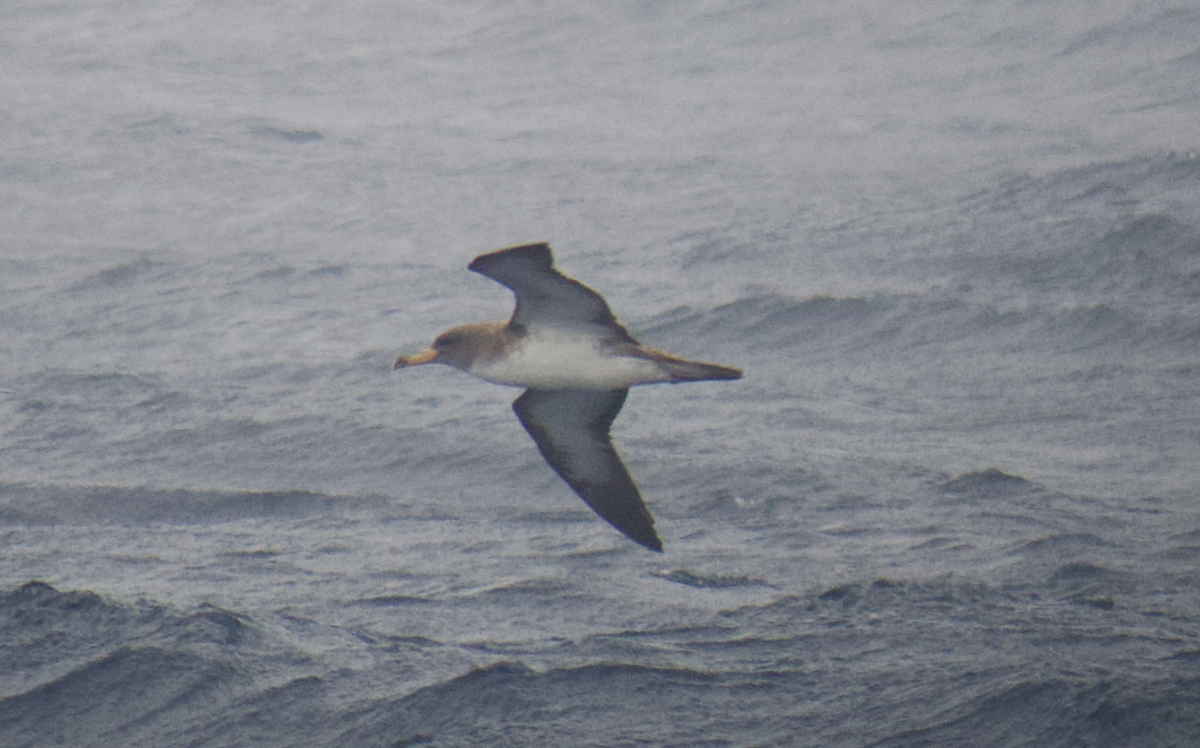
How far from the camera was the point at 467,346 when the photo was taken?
7441 millimetres

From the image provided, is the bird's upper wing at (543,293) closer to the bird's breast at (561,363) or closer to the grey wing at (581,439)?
the bird's breast at (561,363)

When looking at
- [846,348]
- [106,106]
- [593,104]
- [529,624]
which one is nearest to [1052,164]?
[846,348]

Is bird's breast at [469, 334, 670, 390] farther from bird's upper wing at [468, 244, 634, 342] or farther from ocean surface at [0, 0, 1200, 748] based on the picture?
ocean surface at [0, 0, 1200, 748]

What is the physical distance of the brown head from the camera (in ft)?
24.2

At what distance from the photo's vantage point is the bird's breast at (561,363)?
7.33 meters

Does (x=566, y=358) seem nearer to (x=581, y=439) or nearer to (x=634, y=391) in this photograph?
(x=581, y=439)

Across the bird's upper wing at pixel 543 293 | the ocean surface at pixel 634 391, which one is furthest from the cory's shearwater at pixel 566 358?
the ocean surface at pixel 634 391

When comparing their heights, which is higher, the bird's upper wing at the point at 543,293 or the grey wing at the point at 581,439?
the bird's upper wing at the point at 543,293

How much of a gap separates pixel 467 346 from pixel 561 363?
468 millimetres

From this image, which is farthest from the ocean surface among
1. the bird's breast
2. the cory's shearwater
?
the bird's breast

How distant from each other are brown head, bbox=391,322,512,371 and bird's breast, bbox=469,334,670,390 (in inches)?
1.9

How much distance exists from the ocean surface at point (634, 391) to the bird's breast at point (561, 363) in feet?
5.15

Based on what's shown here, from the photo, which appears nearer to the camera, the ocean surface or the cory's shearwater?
the cory's shearwater

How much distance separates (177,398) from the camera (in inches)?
564
